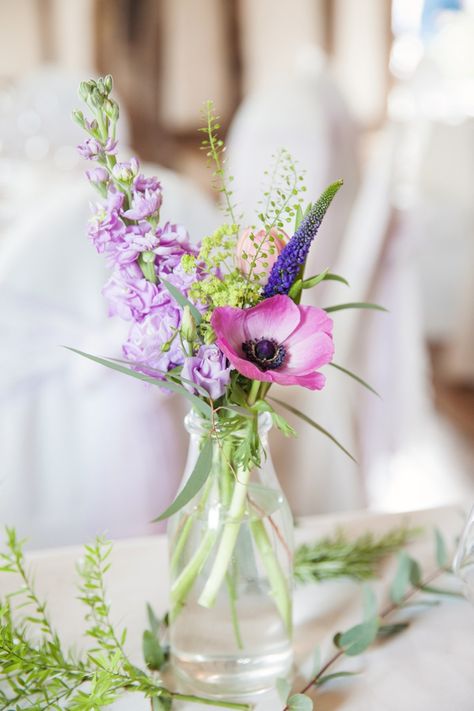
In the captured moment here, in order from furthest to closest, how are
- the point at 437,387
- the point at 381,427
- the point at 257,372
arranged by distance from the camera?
1. the point at 437,387
2. the point at 381,427
3. the point at 257,372

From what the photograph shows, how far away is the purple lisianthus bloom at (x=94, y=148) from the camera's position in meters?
0.47

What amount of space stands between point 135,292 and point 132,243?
1.2 inches

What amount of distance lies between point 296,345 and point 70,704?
0.88 ft

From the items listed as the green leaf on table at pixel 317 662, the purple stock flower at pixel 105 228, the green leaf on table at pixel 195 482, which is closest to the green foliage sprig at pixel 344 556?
the green leaf on table at pixel 317 662

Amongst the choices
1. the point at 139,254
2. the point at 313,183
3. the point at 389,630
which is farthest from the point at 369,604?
the point at 313,183

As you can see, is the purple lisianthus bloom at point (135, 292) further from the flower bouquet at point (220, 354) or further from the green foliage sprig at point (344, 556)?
the green foliage sprig at point (344, 556)

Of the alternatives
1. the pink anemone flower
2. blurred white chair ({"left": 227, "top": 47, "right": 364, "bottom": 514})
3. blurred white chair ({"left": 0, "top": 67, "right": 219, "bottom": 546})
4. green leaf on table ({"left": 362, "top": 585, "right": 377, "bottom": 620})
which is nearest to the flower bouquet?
the pink anemone flower

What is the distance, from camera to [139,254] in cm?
50

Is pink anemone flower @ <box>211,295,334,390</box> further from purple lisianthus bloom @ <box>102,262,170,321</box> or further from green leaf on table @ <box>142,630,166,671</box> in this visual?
green leaf on table @ <box>142,630,166,671</box>

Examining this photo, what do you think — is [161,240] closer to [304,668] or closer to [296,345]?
[296,345]

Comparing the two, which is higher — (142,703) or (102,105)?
(102,105)

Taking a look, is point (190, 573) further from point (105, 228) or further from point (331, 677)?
point (105, 228)

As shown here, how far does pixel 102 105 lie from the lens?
0.47 meters

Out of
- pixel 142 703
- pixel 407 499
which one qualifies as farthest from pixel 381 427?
pixel 142 703
